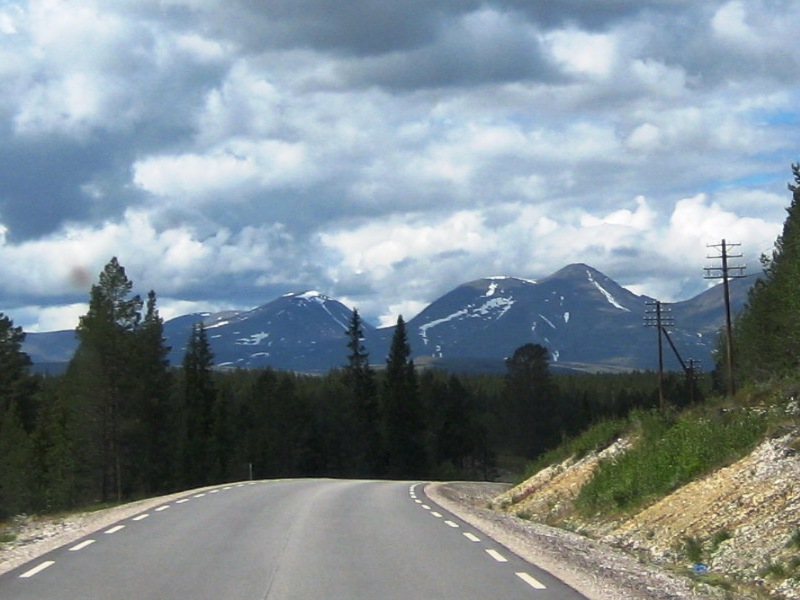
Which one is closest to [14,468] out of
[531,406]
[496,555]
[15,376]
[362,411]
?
[15,376]

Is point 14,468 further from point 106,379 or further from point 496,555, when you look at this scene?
point 496,555

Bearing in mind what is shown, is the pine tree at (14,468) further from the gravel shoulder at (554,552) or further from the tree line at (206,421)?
the gravel shoulder at (554,552)

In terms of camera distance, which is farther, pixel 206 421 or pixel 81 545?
pixel 206 421

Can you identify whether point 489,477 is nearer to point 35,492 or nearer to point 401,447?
point 401,447

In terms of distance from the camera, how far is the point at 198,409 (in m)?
88.6

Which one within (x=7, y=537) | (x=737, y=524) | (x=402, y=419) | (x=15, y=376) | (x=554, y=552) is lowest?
(x=402, y=419)

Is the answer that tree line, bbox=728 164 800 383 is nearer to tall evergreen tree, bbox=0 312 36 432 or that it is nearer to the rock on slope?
the rock on slope

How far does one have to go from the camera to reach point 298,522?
2083 cm

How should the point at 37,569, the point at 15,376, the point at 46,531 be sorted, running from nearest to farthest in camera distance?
the point at 37,569 → the point at 46,531 → the point at 15,376

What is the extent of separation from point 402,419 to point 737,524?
79938mm

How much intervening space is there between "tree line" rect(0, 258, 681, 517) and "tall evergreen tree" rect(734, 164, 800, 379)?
8.50m

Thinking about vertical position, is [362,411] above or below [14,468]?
above

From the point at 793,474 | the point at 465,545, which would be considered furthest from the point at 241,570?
the point at 793,474

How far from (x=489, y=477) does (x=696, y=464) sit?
9715cm
